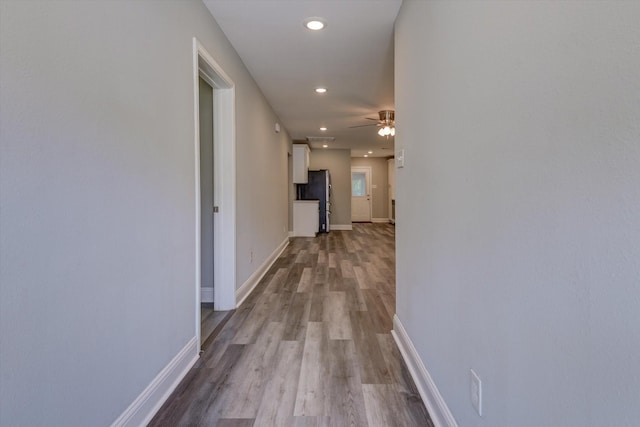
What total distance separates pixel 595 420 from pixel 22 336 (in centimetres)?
132

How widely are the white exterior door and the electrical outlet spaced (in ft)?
35.5

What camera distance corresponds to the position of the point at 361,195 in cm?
1203

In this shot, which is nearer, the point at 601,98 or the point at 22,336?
the point at 601,98

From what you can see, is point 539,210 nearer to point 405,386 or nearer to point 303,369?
point 405,386

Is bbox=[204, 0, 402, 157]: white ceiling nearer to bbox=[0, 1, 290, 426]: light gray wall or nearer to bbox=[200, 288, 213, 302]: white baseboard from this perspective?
bbox=[0, 1, 290, 426]: light gray wall

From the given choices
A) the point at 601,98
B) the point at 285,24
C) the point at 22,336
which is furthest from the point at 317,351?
the point at 285,24

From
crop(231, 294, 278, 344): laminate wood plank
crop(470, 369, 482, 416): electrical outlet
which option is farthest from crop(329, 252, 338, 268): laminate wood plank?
crop(470, 369, 482, 416): electrical outlet

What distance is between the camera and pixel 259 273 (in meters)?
3.92

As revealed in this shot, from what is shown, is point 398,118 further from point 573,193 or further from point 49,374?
point 49,374

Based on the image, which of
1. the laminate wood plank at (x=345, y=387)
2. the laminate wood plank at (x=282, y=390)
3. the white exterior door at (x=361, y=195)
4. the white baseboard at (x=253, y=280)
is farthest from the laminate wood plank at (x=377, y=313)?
the white exterior door at (x=361, y=195)

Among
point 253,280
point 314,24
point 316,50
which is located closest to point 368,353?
point 253,280

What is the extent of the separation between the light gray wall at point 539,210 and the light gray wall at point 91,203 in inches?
51.1

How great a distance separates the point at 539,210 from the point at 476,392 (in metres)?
0.67

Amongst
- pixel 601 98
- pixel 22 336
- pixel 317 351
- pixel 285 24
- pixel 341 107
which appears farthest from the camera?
pixel 341 107
